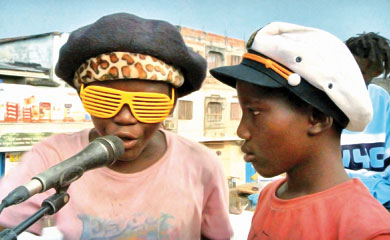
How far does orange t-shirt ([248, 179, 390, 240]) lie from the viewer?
4.32ft

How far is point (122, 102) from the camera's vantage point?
1.82m

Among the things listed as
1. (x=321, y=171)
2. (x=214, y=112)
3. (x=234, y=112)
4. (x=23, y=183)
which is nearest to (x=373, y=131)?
(x=321, y=171)

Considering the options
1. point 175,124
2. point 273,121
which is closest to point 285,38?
point 273,121

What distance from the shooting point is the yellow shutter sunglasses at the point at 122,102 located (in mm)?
1821

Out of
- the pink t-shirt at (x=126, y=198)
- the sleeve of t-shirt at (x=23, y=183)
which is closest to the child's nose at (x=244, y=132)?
the pink t-shirt at (x=126, y=198)

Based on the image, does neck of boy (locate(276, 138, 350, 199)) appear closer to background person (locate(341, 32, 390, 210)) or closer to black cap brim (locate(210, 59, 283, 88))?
black cap brim (locate(210, 59, 283, 88))

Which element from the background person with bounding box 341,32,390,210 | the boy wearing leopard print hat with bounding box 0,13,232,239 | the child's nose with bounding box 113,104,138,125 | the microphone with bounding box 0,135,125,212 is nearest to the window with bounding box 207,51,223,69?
the background person with bounding box 341,32,390,210

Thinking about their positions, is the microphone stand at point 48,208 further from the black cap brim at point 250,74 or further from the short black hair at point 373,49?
the short black hair at point 373,49

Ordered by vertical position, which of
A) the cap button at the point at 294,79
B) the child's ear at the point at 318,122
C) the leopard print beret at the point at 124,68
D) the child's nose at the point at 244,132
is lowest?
the child's nose at the point at 244,132

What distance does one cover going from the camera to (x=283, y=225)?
5.28 ft

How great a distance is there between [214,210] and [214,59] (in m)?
22.0

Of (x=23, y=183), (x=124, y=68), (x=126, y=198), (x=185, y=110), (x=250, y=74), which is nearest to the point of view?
(x=250, y=74)

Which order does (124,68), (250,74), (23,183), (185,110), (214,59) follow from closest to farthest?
(250,74), (124,68), (23,183), (185,110), (214,59)

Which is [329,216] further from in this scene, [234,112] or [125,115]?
[234,112]
